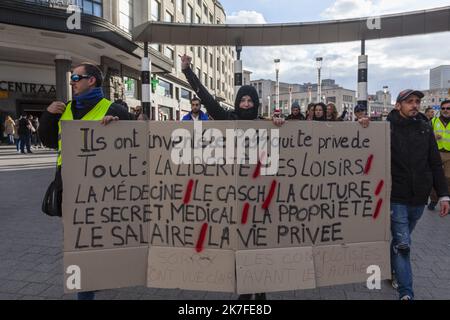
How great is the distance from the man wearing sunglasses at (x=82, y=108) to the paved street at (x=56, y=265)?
675mm

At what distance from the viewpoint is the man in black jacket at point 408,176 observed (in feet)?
9.96

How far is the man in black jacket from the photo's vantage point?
3.04 meters

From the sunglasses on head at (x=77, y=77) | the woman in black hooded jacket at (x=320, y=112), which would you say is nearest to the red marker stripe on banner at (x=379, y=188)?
the sunglasses on head at (x=77, y=77)

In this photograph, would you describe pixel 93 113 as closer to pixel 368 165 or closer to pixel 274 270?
pixel 274 270

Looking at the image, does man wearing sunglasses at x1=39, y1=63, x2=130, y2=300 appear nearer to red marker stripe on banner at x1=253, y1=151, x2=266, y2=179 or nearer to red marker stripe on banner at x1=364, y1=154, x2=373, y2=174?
red marker stripe on banner at x1=253, y1=151, x2=266, y2=179

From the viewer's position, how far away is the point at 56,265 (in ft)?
12.4

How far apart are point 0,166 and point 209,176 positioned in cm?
1121

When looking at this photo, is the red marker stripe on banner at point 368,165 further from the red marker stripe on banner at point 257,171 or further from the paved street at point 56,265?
the paved street at point 56,265

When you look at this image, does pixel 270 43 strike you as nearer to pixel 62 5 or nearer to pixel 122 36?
pixel 122 36

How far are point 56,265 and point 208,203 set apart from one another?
2.18 metres

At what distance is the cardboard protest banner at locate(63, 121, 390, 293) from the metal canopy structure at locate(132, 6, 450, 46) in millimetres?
8492

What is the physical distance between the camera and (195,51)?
41531 mm

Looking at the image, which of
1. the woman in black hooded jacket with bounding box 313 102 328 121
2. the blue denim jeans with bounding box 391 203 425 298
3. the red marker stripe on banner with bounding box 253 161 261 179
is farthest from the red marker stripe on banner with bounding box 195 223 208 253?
the woman in black hooded jacket with bounding box 313 102 328 121

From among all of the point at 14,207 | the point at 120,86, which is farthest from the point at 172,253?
the point at 120,86
